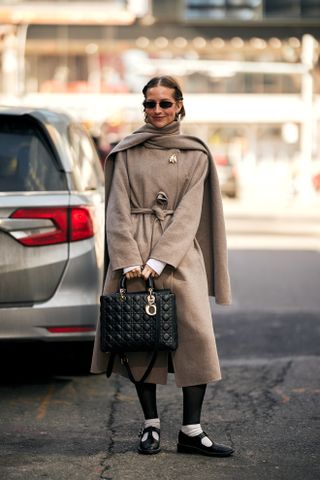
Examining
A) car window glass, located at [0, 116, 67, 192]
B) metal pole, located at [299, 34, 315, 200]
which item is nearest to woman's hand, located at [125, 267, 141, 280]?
car window glass, located at [0, 116, 67, 192]

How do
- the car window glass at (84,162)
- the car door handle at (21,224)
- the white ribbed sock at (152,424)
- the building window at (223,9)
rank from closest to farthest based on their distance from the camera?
the white ribbed sock at (152,424)
the car door handle at (21,224)
the car window glass at (84,162)
the building window at (223,9)

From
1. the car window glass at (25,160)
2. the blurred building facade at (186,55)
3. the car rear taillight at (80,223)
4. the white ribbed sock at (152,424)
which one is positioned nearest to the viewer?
the white ribbed sock at (152,424)

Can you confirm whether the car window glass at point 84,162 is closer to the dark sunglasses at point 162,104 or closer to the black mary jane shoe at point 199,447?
the dark sunglasses at point 162,104

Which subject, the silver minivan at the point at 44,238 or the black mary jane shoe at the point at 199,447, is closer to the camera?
the black mary jane shoe at the point at 199,447

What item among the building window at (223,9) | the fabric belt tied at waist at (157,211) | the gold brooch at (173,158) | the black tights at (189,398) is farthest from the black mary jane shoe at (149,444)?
the building window at (223,9)

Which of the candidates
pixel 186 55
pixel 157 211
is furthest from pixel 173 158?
pixel 186 55

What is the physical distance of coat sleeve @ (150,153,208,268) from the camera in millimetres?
4633

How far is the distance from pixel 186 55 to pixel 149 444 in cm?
5985

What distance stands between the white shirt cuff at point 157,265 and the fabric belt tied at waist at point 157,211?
0.69 ft

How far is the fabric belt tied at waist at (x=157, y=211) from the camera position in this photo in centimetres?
472

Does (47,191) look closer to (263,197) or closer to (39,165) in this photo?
(39,165)

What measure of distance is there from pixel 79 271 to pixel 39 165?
0.67 m

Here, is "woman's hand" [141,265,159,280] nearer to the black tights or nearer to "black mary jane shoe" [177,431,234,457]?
the black tights

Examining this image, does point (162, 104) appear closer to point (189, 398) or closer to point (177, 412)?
point (189, 398)
